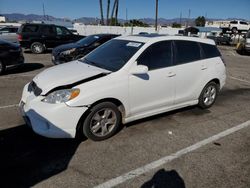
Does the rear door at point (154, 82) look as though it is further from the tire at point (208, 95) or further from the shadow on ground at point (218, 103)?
the tire at point (208, 95)

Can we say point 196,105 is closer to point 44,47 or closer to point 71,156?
point 71,156

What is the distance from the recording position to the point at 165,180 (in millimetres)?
3070

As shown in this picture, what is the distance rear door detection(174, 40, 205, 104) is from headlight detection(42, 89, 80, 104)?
6.85 feet

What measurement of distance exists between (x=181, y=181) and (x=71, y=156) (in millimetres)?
1563

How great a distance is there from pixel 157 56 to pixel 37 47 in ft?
39.7

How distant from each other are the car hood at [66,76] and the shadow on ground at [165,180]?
1734mm

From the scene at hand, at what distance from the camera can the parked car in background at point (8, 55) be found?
28.5ft

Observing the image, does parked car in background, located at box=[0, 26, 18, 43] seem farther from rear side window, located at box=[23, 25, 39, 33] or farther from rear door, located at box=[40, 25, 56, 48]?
rear door, located at box=[40, 25, 56, 48]

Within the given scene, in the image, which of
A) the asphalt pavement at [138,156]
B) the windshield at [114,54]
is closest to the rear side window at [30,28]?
the asphalt pavement at [138,156]

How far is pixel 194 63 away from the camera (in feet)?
16.6

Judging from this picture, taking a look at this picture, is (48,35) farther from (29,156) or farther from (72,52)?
(29,156)

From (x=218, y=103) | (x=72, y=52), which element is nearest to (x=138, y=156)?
(x=218, y=103)

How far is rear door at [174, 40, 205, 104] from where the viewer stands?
478cm

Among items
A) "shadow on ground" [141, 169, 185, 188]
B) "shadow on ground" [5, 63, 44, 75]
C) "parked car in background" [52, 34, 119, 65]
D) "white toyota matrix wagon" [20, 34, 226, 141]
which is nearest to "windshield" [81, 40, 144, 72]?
"white toyota matrix wagon" [20, 34, 226, 141]
